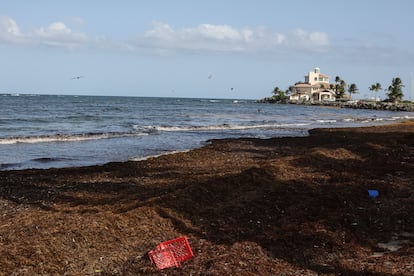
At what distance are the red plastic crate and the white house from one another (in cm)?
12453

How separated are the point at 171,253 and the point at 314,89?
433 ft

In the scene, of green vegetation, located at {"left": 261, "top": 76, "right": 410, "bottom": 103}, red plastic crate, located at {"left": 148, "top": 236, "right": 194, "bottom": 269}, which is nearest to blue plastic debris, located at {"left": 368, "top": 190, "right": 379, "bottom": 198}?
red plastic crate, located at {"left": 148, "top": 236, "right": 194, "bottom": 269}

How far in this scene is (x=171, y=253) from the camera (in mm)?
5574

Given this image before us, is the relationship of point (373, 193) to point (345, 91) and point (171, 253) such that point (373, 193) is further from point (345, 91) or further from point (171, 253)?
point (345, 91)

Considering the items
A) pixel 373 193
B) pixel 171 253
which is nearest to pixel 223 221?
pixel 171 253

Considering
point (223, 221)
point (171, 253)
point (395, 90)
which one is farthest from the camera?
point (395, 90)

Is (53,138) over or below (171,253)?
below

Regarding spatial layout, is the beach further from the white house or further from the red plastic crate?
the white house

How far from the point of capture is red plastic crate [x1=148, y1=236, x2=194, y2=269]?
17.7 ft

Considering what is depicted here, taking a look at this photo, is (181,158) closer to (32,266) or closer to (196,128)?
(32,266)

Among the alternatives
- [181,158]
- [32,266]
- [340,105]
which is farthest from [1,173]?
[340,105]

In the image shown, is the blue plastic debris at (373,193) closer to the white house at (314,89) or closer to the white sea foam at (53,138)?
the white sea foam at (53,138)

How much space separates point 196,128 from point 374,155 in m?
21.0

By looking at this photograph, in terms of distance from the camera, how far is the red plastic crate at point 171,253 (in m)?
5.38
